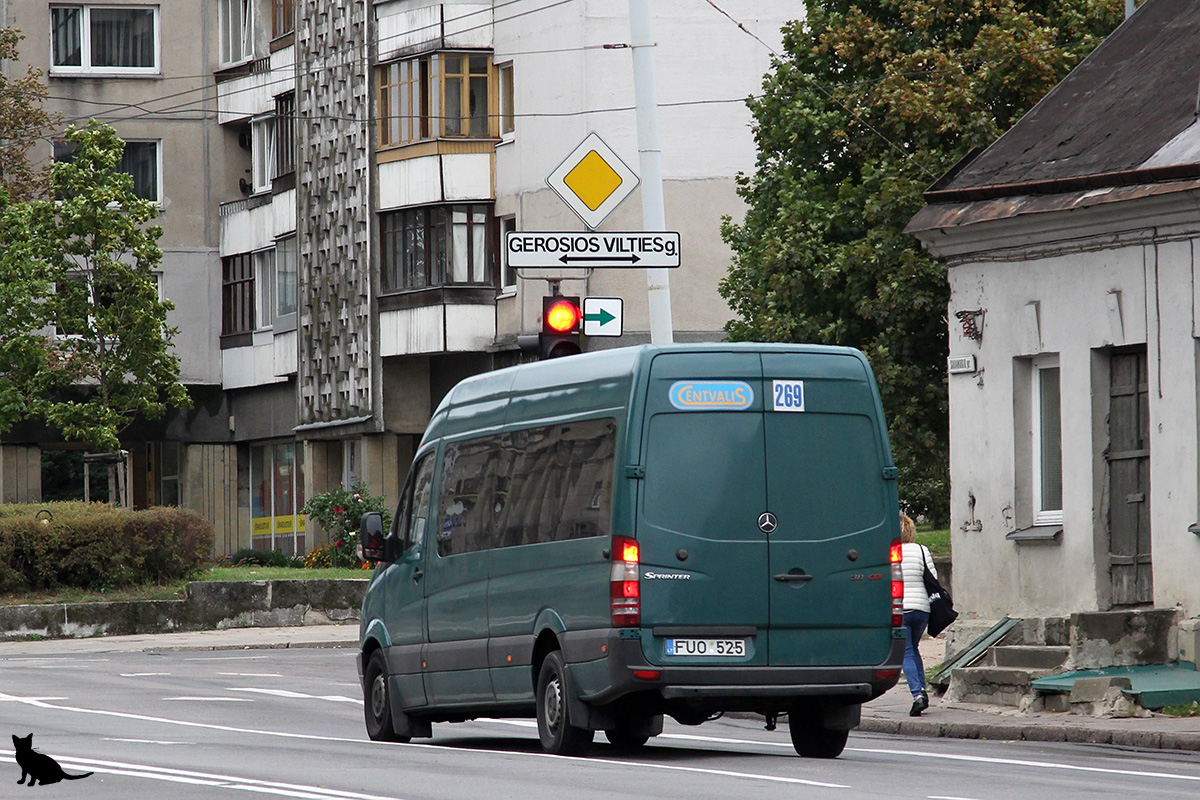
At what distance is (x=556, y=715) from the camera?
45.1 feet

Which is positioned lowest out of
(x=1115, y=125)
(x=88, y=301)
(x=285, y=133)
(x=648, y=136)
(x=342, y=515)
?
(x=342, y=515)

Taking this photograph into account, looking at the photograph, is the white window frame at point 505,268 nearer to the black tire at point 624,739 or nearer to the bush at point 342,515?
the bush at point 342,515

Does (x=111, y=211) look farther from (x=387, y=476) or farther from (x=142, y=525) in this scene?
(x=142, y=525)

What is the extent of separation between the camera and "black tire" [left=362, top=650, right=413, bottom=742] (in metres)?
15.9

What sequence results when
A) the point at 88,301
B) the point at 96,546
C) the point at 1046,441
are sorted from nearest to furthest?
the point at 1046,441, the point at 96,546, the point at 88,301

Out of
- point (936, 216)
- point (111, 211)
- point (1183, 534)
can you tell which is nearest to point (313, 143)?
point (111, 211)

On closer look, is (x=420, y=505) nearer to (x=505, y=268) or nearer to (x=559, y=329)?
(x=559, y=329)

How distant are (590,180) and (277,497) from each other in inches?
1329

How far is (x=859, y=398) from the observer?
13680mm

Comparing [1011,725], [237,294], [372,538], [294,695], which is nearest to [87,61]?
[237,294]

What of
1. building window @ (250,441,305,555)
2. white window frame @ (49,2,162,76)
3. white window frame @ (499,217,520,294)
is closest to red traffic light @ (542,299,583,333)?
white window frame @ (499,217,520,294)

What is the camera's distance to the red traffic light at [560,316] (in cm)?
Result: 1678

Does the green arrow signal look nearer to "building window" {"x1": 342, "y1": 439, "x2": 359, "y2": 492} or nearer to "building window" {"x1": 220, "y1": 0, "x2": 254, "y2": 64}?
"building window" {"x1": 342, "y1": 439, "x2": 359, "y2": 492}

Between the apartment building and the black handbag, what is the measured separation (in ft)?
64.6
